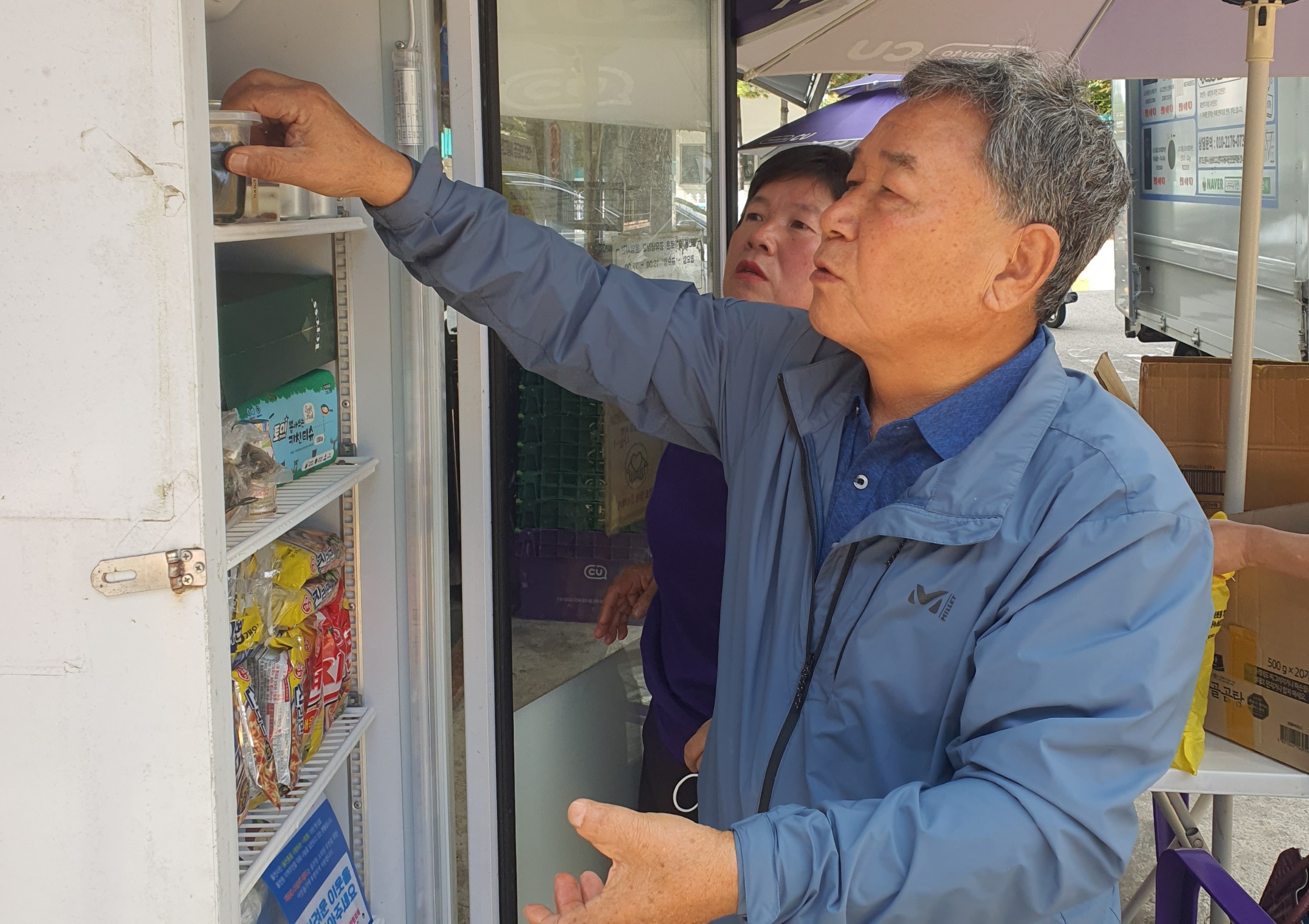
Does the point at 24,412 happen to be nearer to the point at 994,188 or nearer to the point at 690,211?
the point at 994,188

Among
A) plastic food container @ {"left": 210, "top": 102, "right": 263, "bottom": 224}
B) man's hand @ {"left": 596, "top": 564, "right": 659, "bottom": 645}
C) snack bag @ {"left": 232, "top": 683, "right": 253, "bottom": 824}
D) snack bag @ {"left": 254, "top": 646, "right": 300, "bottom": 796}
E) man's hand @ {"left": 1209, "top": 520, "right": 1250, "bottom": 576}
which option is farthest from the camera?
man's hand @ {"left": 596, "top": 564, "right": 659, "bottom": 645}

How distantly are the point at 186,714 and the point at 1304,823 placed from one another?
386cm

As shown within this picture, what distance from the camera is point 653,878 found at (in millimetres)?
1167

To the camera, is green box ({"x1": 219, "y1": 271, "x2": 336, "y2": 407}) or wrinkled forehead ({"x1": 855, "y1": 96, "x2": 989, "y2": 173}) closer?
wrinkled forehead ({"x1": 855, "y1": 96, "x2": 989, "y2": 173})

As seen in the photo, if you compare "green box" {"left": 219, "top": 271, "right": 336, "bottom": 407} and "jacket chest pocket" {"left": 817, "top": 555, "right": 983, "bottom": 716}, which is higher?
"green box" {"left": 219, "top": 271, "right": 336, "bottom": 407}

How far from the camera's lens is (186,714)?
1.33 metres

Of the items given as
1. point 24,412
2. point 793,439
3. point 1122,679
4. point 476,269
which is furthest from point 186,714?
point 1122,679

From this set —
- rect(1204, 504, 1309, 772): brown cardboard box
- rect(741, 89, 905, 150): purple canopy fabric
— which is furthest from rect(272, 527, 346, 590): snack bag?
rect(741, 89, 905, 150): purple canopy fabric

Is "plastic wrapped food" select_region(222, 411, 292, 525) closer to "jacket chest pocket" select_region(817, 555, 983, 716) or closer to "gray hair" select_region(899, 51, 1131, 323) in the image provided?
"jacket chest pocket" select_region(817, 555, 983, 716)

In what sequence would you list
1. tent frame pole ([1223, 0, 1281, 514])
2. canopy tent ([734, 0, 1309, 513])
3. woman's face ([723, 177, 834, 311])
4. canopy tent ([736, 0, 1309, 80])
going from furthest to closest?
canopy tent ([736, 0, 1309, 80]), canopy tent ([734, 0, 1309, 513]), tent frame pole ([1223, 0, 1281, 514]), woman's face ([723, 177, 834, 311])

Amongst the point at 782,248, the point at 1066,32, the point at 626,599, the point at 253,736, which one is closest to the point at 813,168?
the point at 782,248

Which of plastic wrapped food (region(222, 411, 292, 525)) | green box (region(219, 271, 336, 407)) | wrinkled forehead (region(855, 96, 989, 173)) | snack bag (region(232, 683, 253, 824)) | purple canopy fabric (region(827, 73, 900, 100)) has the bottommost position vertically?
snack bag (region(232, 683, 253, 824))

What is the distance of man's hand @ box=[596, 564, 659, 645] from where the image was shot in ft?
8.50

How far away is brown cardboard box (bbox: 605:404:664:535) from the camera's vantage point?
279 cm
